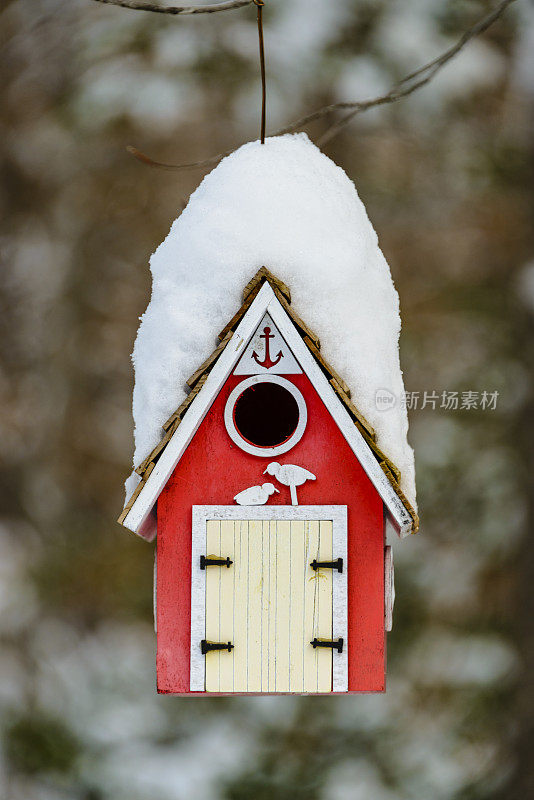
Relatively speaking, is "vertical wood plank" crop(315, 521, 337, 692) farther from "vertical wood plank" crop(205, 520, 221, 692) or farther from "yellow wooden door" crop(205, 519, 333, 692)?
"vertical wood plank" crop(205, 520, 221, 692)

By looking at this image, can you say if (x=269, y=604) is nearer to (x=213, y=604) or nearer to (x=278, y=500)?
(x=213, y=604)

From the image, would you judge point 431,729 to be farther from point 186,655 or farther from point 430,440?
point 186,655

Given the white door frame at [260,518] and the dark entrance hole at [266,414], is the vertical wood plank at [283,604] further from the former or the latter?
the dark entrance hole at [266,414]

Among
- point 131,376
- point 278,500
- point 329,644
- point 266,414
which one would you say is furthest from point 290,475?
point 131,376

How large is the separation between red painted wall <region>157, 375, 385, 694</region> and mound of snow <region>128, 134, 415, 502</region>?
10 centimetres

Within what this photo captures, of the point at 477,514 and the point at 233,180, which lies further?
the point at 477,514

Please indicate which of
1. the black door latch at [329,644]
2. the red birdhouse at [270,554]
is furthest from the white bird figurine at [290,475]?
the black door latch at [329,644]

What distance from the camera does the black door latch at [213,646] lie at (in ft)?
6.14

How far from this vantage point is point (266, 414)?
199 centimetres

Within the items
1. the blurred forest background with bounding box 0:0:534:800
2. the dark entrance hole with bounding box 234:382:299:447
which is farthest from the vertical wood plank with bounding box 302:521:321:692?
the blurred forest background with bounding box 0:0:534:800

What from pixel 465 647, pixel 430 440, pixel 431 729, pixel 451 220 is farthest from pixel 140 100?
pixel 431 729

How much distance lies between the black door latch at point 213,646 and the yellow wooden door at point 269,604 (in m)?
0.01

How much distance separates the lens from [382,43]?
14.8 feet

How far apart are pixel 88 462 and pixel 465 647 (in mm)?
2295
